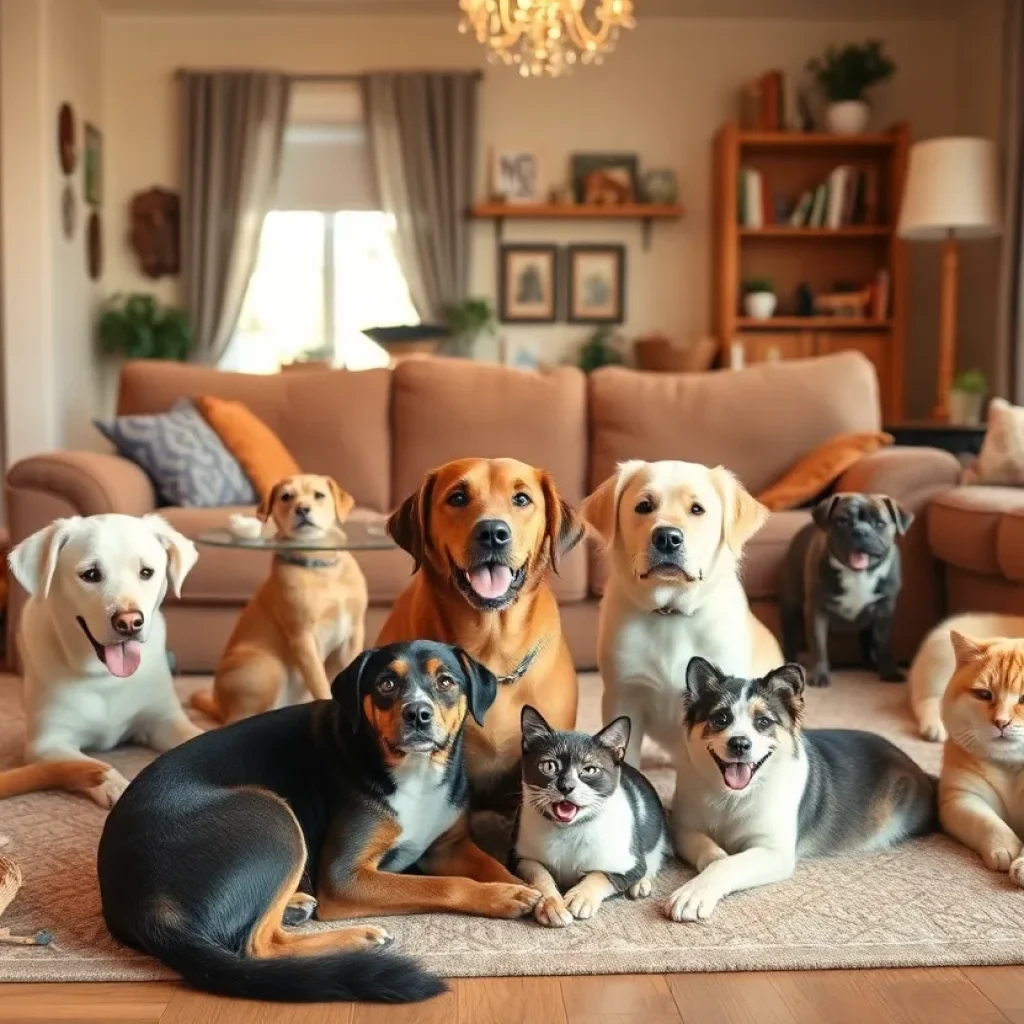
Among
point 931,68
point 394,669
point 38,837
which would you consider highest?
point 931,68

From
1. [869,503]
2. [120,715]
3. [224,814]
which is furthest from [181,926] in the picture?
[869,503]

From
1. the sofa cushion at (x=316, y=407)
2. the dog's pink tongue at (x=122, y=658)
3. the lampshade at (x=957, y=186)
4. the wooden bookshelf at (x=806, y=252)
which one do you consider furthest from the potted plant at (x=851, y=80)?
the dog's pink tongue at (x=122, y=658)

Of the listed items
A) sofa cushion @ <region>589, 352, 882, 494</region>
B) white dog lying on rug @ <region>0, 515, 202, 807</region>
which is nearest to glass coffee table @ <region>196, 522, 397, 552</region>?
white dog lying on rug @ <region>0, 515, 202, 807</region>

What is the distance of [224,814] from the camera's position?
1.91 m

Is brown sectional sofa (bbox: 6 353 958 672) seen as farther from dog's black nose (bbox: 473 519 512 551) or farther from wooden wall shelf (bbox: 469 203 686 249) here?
wooden wall shelf (bbox: 469 203 686 249)

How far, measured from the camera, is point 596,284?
7867 millimetres

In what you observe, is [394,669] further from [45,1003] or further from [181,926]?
[45,1003]

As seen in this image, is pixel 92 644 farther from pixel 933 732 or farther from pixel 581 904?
pixel 933 732

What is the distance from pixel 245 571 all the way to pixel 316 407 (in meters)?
1.08

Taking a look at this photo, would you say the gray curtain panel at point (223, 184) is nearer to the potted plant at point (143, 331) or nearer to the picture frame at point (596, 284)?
the potted plant at point (143, 331)

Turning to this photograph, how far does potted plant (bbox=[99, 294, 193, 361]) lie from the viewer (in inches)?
288

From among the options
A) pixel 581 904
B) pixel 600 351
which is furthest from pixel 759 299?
pixel 581 904

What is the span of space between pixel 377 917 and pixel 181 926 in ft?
1.24

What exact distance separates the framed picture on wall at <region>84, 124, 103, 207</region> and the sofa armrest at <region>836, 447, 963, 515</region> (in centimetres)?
507
